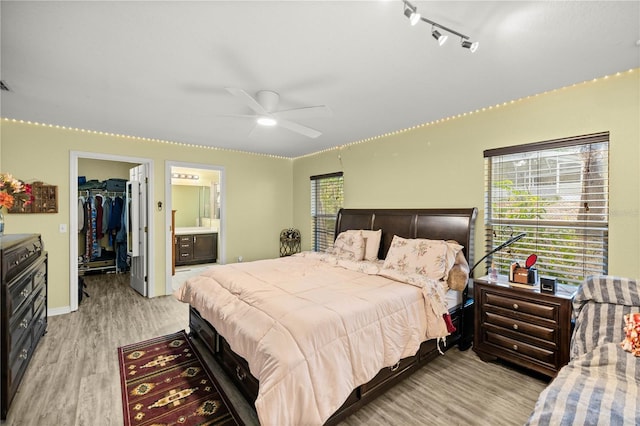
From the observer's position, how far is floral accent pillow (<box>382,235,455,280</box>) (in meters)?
2.89

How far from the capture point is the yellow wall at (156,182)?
11.7ft

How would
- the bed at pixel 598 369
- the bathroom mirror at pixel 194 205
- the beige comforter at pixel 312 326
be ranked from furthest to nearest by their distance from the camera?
1. the bathroom mirror at pixel 194 205
2. the beige comforter at pixel 312 326
3. the bed at pixel 598 369

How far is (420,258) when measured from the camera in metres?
3.06

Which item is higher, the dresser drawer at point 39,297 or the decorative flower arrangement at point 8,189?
the decorative flower arrangement at point 8,189

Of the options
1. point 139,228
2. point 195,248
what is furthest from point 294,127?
point 195,248

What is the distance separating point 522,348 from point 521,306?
360 mm

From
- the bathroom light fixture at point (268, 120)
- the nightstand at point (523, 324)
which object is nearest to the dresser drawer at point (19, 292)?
the bathroom light fixture at point (268, 120)

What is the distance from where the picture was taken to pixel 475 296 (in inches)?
108

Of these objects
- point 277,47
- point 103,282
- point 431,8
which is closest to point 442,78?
point 431,8

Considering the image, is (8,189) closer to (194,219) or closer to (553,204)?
(553,204)

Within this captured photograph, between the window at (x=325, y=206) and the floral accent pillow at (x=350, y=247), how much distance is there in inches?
39.0

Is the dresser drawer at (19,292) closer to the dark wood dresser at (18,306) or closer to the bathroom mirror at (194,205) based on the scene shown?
the dark wood dresser at (18,306)

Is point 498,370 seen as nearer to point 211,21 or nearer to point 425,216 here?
point 425,216

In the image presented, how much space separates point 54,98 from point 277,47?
98.7 inches
